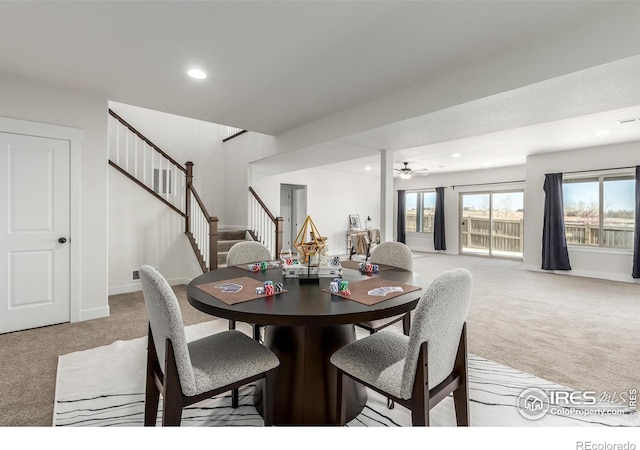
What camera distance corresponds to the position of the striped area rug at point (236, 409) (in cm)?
172

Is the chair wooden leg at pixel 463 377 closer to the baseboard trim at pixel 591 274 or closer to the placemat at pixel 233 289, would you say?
the placemat at pixel 233 289

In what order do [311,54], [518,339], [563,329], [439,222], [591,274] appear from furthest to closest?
[439,222]
[591,274]
[563,329]
[518,339]
[311,54]

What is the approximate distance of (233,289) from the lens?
1711 mm

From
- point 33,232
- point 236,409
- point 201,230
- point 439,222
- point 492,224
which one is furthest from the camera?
point 439,222

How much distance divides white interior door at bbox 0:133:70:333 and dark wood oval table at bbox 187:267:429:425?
2.26 m

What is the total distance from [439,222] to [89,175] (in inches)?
332

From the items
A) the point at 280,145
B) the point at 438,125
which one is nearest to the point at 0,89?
the point at 280,145

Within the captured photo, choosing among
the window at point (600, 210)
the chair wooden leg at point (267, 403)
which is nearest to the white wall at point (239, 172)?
the chair wooden leg at point (267, 403)

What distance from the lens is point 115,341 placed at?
277 cm

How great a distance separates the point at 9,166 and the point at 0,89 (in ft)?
2.31

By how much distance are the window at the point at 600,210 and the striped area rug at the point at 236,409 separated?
17.5ft

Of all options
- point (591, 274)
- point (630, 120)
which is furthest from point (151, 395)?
point (591, 274)

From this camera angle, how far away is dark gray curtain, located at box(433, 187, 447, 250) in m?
9.14

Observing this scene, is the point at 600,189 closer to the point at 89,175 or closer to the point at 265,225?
the point at 265,225
